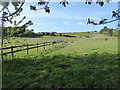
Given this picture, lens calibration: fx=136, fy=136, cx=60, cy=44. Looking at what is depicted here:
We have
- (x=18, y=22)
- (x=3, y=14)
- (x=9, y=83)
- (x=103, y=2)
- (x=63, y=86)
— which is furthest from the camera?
(x=18, y=22)

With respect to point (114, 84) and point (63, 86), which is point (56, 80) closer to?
point (63, 86)

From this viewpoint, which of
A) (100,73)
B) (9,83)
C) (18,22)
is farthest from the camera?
(18,22)

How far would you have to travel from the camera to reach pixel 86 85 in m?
3.99

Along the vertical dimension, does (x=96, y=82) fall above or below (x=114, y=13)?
below

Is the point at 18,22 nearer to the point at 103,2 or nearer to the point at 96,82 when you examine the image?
the point at 96,82

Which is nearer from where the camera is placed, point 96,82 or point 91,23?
point 91,23

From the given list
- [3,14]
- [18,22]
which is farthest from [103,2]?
[18,22]

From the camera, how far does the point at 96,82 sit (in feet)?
13.7

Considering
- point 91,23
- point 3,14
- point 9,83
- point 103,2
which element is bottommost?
point 9,83

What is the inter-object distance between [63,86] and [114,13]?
2.68 meters

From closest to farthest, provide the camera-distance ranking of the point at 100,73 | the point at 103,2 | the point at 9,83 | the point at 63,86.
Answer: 1. the point at 103,2
2. the point at 63,86
3. the point at 9,83
4. the point at 100,73

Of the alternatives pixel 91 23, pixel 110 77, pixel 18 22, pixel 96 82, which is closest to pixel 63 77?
pixel 96 82

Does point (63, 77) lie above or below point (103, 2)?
below

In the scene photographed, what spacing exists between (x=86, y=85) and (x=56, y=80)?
995mm
